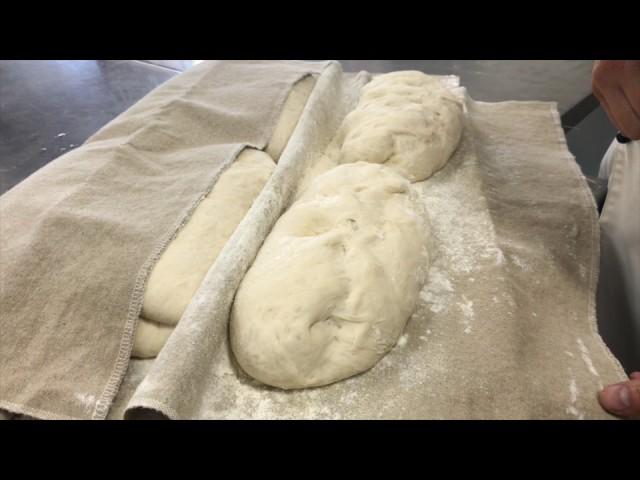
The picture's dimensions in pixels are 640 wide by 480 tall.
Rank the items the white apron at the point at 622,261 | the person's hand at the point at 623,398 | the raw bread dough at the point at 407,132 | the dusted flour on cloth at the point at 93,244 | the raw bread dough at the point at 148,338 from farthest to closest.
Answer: the raw bread dough at the point at 407,132, the white apron at the point at 622,261, the raw bread dough at the point at 148,338, the dusted flour on cloth at the point at 93,244, the person's hand at the point at 623,398

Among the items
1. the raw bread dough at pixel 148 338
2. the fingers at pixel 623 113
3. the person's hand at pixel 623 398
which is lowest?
the raw bread dough at pixel 148 338

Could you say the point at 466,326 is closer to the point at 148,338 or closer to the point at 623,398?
the point at 623,398

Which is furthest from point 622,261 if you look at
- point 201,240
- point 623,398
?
point 201,240

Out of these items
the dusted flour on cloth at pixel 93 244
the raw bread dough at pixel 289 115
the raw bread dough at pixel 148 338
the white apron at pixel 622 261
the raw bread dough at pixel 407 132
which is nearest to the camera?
the dusted flour on cloth at pixel 93 244

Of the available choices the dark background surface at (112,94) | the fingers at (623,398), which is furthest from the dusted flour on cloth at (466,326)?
the dark background surface at (112,94)

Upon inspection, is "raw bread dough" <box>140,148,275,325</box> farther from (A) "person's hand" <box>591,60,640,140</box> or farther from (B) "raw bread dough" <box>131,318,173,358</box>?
(A) "person's hand" <box>591,60,640,140</box>

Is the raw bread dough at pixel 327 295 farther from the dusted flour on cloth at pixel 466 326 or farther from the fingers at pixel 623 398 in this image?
the fingers at pixel 623 398

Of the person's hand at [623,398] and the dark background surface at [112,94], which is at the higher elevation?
the dark background surface at [112,94]

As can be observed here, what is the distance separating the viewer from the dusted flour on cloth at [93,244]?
1.22 meters

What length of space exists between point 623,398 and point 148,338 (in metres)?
1.44

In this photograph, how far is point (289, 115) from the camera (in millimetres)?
2262

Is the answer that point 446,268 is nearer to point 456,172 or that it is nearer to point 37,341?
point 456,172

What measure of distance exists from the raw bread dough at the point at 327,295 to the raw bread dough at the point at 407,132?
52 centimetres

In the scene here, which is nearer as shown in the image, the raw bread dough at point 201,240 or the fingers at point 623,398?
the fingers at point 623,398
